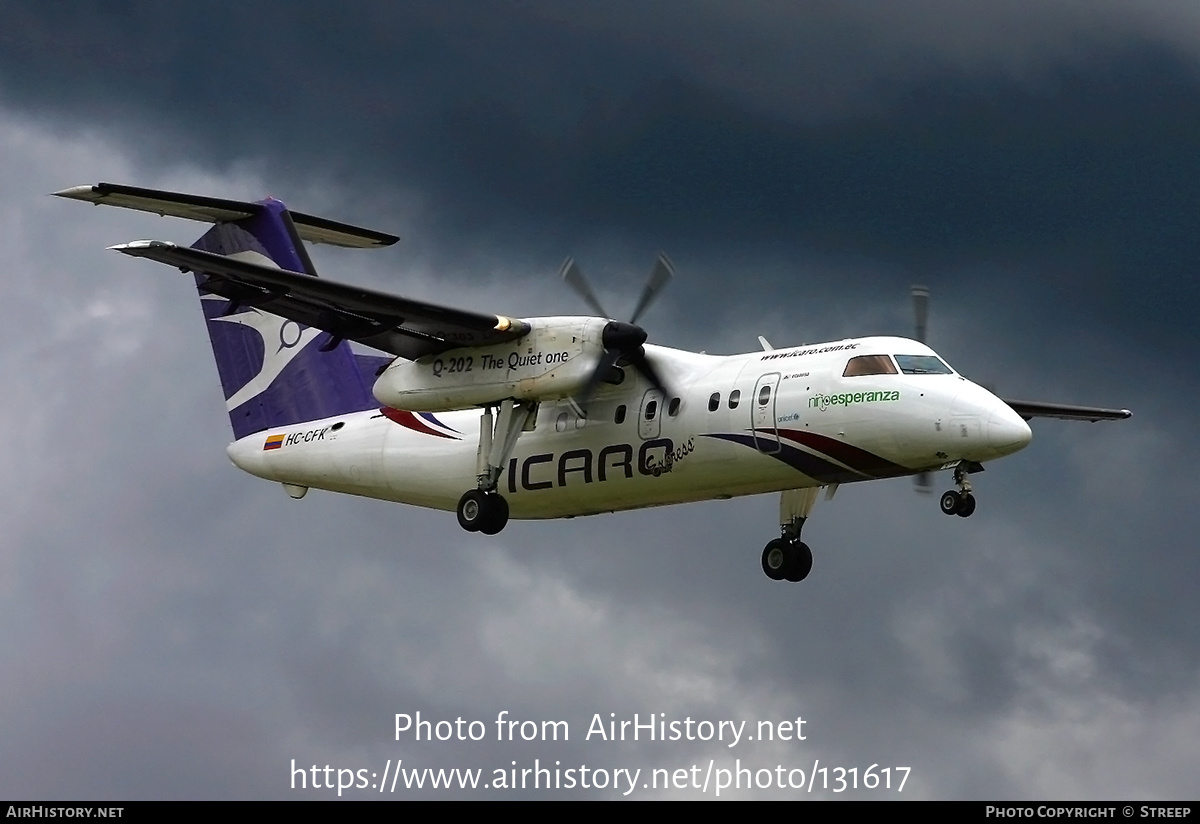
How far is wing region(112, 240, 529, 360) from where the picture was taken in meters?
24.5

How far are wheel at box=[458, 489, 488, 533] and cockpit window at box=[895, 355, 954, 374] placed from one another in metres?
6.14

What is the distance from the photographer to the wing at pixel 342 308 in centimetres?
2455

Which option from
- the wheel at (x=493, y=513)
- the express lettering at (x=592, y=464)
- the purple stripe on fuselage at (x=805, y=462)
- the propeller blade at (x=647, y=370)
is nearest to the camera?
the purple stripe on fuselage at (x=805, y=462)

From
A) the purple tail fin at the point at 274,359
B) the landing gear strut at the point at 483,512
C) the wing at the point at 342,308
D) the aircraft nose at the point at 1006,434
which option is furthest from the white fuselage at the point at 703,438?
the wing at the point at 342,308

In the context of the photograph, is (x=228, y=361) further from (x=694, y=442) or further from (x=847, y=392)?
(x=847, y=392)

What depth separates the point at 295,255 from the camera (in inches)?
1155

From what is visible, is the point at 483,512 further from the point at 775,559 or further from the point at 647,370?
the point at 775,559

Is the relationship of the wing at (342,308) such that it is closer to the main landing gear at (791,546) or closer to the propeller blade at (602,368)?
the propeller blade at (602,368)

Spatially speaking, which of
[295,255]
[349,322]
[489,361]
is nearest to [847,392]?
[489,361]

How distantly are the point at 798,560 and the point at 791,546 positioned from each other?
0.75 feet

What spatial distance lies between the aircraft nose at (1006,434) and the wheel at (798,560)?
191 inches

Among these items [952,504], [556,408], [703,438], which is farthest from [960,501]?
[556,408]

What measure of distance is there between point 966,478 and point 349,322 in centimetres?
879

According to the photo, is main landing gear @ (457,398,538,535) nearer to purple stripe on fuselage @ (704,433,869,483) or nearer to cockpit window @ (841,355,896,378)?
purple stripe on fuselage @ (704,433,869,483)
